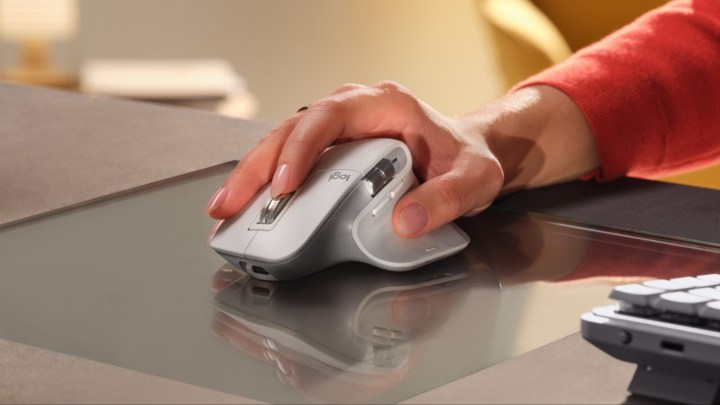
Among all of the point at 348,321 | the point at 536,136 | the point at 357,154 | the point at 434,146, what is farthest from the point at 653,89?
the point at 348,321

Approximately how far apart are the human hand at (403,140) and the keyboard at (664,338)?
21 cm

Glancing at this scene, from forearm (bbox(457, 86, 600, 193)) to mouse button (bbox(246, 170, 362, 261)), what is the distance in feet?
0.65

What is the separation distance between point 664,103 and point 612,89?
6 centimetres

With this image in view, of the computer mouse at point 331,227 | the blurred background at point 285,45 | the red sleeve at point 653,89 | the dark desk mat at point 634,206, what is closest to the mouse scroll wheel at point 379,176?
the computer mouse at point 331,227

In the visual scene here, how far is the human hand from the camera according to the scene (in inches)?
25.8

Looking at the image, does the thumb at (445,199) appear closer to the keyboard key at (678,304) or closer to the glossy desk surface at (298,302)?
the glossy desk surface at (298,302)

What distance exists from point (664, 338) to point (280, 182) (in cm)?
27

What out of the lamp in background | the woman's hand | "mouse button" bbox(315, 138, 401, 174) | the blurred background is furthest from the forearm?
the lamp in background

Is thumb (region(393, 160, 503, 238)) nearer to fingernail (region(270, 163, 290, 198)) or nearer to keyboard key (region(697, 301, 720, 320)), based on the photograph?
fingernail (region(270, 163, 290, 198))

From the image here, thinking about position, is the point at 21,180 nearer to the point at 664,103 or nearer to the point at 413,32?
the point at 664,103

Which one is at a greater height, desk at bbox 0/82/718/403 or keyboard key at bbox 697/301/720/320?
keyboard key at bbox 697/301/720/320

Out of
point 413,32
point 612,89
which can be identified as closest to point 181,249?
point 612,89

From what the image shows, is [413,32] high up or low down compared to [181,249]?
down

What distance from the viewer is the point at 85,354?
51 cm
